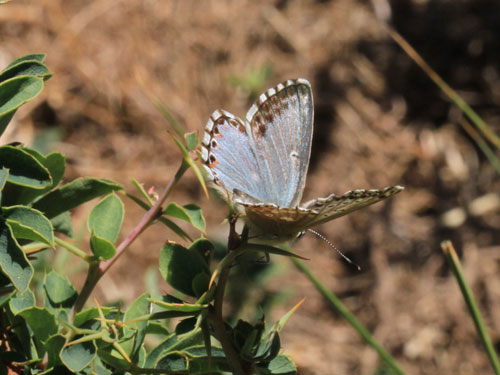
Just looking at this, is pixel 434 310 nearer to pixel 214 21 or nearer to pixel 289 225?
pixel 214 21

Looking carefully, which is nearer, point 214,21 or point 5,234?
point 5,234

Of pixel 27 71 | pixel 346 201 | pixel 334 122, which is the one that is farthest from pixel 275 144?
pixel 334 122

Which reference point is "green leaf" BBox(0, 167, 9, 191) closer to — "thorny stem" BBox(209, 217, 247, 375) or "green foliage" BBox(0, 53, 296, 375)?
"green foliage" BBox(0, 53, 296, 375)

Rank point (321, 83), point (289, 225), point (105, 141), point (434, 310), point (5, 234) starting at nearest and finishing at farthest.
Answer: point (5, 234)
point (289, 225)
point (434, 310)
point (105, 141)
point (321, 83)

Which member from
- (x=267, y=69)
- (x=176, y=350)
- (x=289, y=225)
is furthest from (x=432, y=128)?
(x=176, y=350)

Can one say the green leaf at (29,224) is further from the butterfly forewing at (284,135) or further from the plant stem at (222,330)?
the butterfly forewing at (284,135)

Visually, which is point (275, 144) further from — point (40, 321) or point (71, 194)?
point (40, 321)

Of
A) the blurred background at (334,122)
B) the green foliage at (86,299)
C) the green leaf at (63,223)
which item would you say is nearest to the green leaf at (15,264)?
the green foliage at (86,299)
